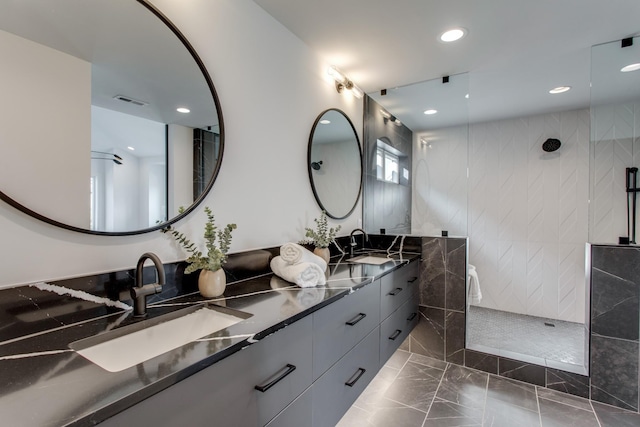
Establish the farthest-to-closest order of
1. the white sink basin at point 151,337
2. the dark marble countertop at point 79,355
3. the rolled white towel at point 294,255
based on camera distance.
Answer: the rolled white towel at point 294,255, the white sink basin at point 151,337, the dark marble countertop at point 79,355

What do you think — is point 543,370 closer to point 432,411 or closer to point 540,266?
point 432,411

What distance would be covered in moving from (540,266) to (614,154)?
190 centimetres

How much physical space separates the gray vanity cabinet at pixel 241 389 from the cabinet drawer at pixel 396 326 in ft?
2.88

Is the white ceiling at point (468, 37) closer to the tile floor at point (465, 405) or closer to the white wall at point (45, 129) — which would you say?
the white wall at point (45, 129)

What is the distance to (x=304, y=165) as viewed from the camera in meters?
2.24

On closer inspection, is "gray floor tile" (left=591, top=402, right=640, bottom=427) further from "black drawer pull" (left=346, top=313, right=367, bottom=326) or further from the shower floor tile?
"black drawer pull" (left=346, top=313, right=367, bottom=326)

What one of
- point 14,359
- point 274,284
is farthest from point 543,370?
point 14,359

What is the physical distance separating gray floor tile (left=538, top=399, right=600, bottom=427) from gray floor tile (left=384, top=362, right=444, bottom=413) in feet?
2.21

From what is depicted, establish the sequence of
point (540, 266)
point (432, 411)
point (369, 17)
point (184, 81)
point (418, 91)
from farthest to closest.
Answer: point (540, 266) < point (418, 91) < point (432, 411) < point (369, 17) < point (184, 81)

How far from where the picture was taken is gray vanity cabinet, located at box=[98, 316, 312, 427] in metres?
0.70

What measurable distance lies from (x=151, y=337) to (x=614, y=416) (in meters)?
2.85

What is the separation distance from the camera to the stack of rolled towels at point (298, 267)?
1564 mm

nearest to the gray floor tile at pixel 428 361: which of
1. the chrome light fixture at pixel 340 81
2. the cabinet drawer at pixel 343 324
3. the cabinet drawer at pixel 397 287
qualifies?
the cabinet drawer at pixel 397 287

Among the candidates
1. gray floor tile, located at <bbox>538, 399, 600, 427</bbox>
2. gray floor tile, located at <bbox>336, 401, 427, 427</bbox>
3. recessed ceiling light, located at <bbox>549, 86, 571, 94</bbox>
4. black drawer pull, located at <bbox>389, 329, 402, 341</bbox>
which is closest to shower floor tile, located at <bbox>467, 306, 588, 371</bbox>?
gray floor tile, located at <bbox>538, 399, 600, 427</bbox>
